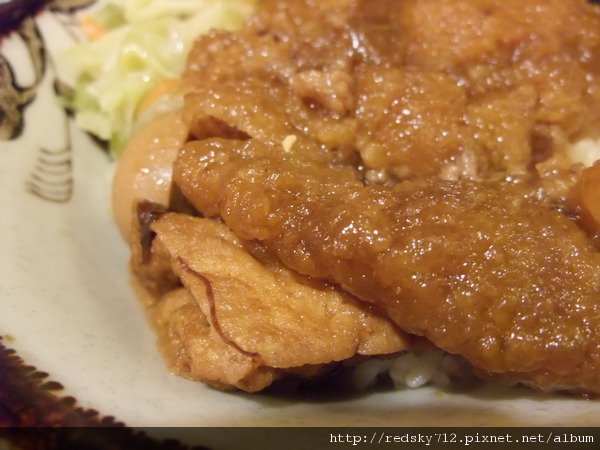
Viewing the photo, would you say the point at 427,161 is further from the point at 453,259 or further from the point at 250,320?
the point at 250,320

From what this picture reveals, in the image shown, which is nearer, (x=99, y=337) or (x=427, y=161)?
(x=99, y=337)

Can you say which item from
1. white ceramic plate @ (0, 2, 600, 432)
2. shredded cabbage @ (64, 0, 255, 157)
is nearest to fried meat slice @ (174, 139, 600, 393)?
white ceramic plate @ (0, 2, 600, 432)

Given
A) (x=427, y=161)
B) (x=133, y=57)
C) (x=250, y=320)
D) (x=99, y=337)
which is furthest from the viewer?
(x=133, y=57)

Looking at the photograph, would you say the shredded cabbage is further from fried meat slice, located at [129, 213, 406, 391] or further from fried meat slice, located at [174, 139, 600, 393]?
fried meat slice, located at [174, 139, 600, 393]

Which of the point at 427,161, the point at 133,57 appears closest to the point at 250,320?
the point at 427,161

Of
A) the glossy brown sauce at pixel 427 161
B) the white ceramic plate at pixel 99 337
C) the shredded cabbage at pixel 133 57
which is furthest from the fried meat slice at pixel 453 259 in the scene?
the shredded cabbage at pixel 133 57

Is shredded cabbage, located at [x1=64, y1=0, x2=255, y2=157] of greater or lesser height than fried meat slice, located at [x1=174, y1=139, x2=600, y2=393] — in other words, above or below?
above
